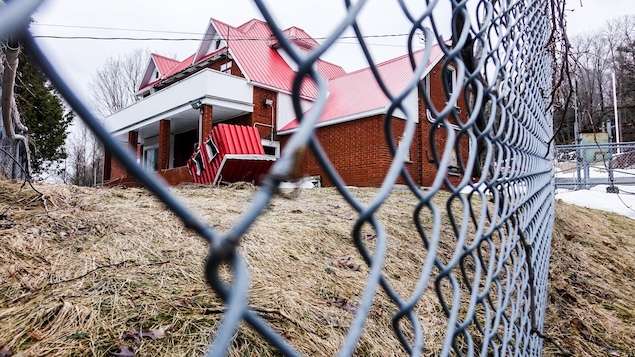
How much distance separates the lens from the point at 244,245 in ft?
6.76

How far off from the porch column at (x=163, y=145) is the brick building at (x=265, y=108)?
0.09 feet

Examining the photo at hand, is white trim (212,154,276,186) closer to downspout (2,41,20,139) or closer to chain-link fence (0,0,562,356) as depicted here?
downspout (2,41,20,139)

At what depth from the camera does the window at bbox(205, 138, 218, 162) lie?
8.83m

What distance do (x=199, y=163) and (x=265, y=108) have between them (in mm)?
2769

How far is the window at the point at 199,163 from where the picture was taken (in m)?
9.50

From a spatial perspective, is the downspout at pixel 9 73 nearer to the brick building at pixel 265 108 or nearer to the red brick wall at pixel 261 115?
the brick building at pixel 265 108

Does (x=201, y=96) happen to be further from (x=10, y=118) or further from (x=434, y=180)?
(x=434, y=180)

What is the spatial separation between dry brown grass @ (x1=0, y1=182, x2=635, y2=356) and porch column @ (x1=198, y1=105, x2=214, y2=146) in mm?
7562

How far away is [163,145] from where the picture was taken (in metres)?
11.8

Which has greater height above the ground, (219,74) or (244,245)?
(219,74)

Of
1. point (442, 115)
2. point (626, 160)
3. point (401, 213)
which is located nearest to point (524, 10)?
point (442, 115)

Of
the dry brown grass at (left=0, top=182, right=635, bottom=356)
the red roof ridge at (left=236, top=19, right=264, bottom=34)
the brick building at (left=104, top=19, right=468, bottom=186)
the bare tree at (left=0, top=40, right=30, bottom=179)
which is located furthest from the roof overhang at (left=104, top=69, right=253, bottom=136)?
the dry brown grass at (left=0, top=182, right=635, bottom=356)

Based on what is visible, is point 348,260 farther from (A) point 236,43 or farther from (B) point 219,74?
(A) point 236,43

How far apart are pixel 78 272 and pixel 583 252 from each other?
10.4ft
